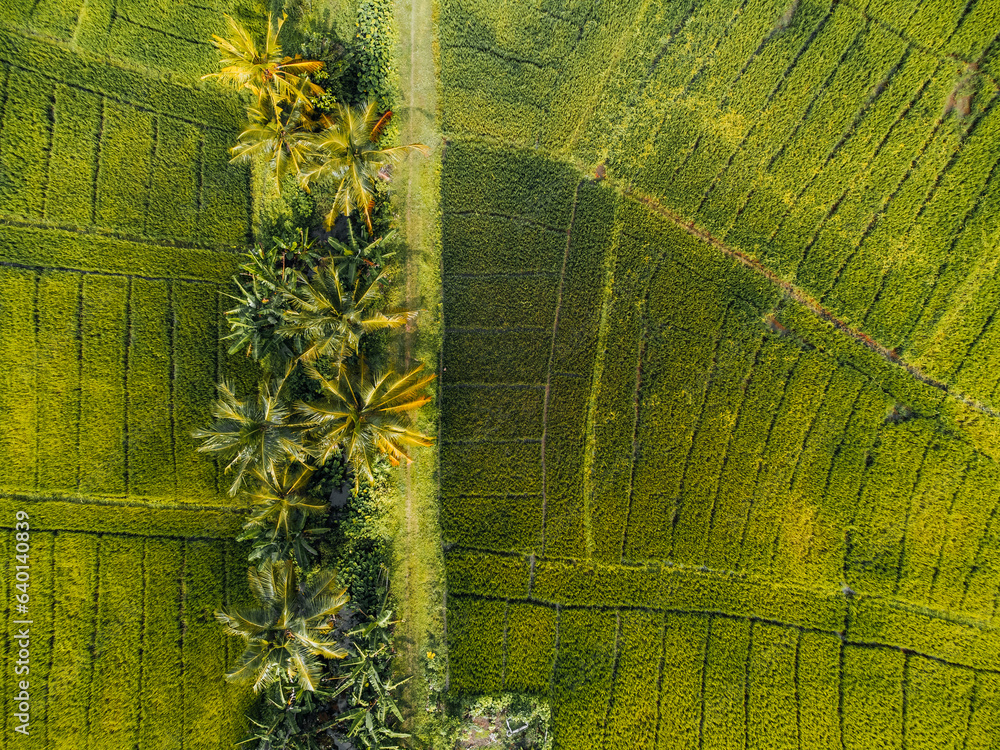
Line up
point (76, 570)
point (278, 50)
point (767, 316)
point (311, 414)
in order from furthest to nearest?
point (767, 316), point (76, 570), point (278, 50), point (311, 414)

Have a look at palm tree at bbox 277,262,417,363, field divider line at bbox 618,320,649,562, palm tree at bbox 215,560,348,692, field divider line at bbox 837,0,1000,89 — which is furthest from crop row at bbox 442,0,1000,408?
palm tree at bbox 215,560,348,692

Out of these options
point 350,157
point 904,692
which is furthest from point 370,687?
point 904,692

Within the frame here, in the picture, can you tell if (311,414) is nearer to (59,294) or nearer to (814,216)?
(59,294)

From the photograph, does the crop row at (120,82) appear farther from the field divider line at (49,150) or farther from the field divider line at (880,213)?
the field divider line at (880,213)

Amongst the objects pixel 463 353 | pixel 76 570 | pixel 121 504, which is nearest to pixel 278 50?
pixel 463 353

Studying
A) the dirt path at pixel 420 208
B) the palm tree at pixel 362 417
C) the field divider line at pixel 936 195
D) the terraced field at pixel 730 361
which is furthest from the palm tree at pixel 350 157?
the field divider line at pixel 936 195

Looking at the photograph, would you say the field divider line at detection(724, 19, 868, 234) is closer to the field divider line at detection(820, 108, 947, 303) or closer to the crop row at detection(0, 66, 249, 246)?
the field divider line at detection(820, 108, 947, 303)

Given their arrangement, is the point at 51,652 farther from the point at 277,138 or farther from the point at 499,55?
the point at 499,55
